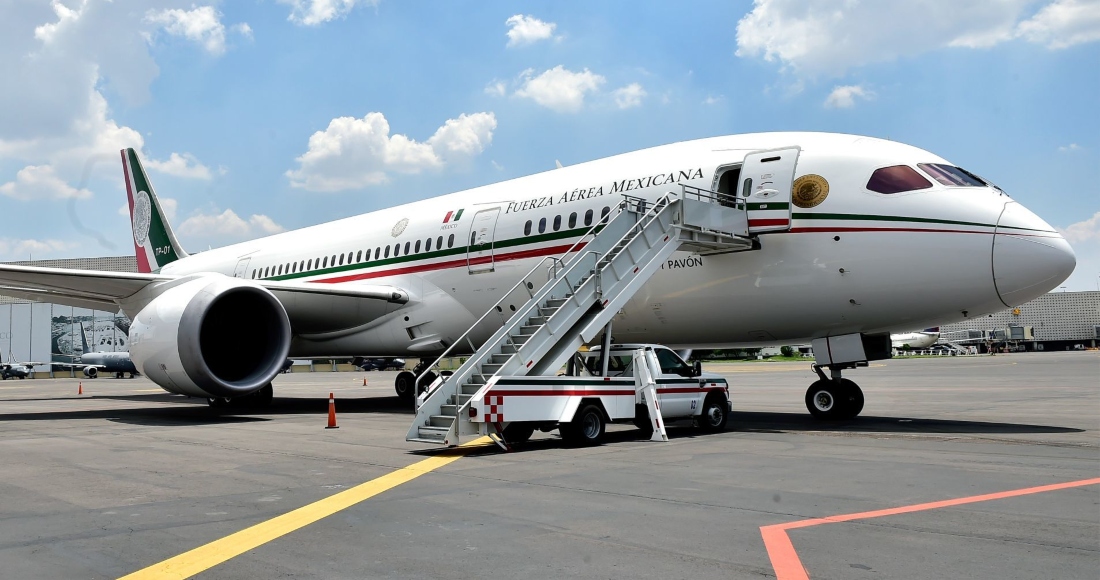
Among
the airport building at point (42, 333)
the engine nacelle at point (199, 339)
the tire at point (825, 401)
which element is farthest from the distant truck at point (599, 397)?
the airport building at point (42, 333)

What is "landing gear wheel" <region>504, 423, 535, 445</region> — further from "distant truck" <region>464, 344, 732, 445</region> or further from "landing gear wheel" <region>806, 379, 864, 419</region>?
"landing gear wheel" <region>806, 379, 864, 419</region>

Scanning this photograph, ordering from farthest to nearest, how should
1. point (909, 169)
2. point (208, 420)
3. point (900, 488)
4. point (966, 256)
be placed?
point (208, 420) < point (909, 169) < point (966, 256) < point (900, 488)

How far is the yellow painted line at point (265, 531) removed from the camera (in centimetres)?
466

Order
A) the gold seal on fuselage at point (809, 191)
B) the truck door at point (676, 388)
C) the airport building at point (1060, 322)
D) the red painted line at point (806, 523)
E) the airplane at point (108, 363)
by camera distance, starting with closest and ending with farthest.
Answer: the red painted line at point (806, 523) < the truck door at point (676, 388) < the gold seal on fuselage at point (809, 191) < the airplane at point (108, 363) < the airport building at point (1060, 322)

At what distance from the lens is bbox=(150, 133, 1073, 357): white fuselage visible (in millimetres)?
11648

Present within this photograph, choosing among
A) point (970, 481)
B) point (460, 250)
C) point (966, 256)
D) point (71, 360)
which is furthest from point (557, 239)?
point (71, 360)

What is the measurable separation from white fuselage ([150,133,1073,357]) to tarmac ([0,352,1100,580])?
1915 mm

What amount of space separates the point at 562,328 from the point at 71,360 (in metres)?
84.5

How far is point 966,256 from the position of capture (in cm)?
1154

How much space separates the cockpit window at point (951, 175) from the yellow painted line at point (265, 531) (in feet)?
27.4

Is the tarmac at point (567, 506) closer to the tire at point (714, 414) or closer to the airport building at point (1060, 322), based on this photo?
the tire at point (714, 414)

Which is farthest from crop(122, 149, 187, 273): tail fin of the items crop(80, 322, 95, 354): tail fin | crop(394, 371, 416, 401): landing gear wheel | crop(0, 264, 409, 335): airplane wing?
crop(80, 322, 95, 354): tail fin

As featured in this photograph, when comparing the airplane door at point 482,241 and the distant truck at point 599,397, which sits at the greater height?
the airplane door at point 482,241

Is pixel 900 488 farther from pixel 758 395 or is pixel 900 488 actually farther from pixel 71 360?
pixel 71 360
